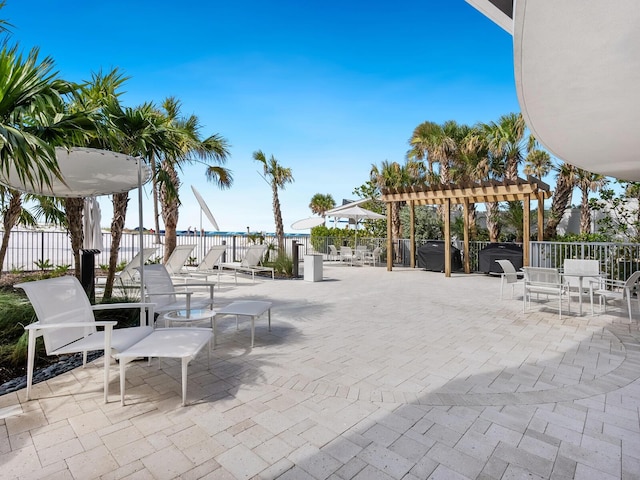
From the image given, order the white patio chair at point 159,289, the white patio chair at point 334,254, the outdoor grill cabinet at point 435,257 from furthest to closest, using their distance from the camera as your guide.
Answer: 1. the white patio chair at point 334,254
2. the outdoor grill cabinet at point 435,257
3. the white patio chair at point 159,289

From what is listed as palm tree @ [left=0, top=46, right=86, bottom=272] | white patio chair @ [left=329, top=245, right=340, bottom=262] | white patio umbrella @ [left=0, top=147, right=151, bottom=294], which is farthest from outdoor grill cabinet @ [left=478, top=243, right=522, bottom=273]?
palm tree @ [left=0, top=46, right=86, bottom=272]

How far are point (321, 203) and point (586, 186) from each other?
88.2ft

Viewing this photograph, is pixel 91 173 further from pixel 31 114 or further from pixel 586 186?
pixel 586 186

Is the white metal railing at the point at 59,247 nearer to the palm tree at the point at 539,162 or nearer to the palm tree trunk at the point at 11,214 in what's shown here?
the palm tree trunk at the point at 11,214

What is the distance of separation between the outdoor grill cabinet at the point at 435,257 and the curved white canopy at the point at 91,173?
34.8 ft

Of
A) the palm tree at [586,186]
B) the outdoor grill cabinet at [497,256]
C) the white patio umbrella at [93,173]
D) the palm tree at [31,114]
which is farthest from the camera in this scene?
the palm tree at [586,186]

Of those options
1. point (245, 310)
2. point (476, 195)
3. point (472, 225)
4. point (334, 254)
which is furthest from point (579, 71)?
point (472, 225)

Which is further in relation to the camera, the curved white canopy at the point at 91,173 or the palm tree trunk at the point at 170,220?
the palm tree trunk at the point at 170,220

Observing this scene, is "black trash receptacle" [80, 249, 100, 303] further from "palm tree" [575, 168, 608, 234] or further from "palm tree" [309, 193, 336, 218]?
"palm tree" [309, 193, 336, 218]

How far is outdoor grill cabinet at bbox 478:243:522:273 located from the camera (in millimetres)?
10977

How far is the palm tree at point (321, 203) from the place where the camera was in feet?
Answer: 129

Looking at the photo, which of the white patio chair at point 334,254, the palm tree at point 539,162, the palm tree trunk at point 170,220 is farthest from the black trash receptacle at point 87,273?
the palm tree at point 539,162

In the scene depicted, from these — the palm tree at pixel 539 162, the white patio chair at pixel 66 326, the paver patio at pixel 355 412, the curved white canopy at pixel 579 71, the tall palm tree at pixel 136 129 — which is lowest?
the paver patio at pixel 355 412

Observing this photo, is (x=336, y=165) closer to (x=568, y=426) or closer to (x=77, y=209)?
(x=77, y=209)
